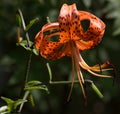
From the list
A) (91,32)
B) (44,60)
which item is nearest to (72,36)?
(91,32)

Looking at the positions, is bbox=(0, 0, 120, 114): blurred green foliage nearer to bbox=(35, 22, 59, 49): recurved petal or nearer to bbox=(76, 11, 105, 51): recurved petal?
bbox=(76, 11, 105, 51): recurved petal

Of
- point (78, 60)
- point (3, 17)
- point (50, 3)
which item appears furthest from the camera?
point (3, 17)

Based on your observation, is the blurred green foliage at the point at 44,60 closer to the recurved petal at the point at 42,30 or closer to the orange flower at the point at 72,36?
the orange flower at the point at 72,36

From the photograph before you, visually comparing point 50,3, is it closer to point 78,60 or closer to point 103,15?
point 103,15

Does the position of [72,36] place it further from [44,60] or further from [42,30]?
[44,60]

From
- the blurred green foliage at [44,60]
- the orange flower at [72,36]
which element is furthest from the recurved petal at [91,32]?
the blurred green foliage at [44,60]

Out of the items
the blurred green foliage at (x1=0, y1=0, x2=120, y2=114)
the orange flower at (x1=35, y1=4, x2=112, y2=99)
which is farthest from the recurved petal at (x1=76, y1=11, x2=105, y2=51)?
the blurred green foliage at (x1=0, y1=0, x2=120, y2=114)

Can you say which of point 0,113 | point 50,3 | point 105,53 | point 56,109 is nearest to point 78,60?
point 0,113

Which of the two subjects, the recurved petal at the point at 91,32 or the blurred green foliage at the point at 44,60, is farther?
the blurred green foliage at the point at 44,60
